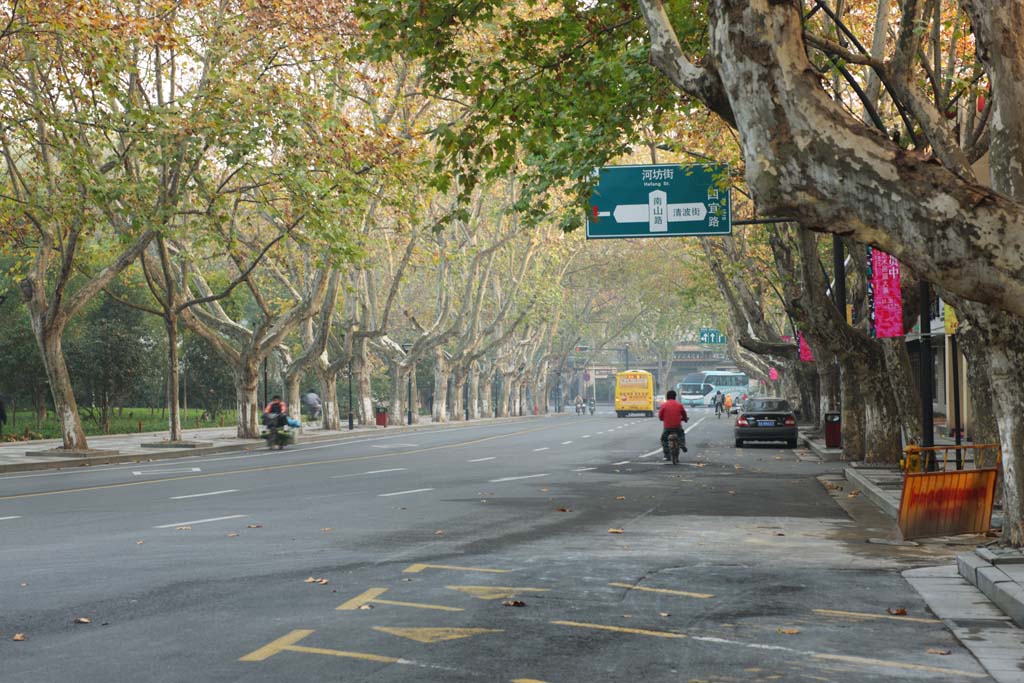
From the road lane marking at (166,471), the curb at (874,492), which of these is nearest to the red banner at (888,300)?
the curb at (874,492)

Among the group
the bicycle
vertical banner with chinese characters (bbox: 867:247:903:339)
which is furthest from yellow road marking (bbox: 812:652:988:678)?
the bicycle

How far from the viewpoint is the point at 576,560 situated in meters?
10.8

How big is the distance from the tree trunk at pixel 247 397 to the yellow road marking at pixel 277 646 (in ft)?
106

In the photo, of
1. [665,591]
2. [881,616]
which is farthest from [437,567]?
[881,616]

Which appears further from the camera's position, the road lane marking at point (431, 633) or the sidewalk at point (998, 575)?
the sidewalk at point (998, 575)

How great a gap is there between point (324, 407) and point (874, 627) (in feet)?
138

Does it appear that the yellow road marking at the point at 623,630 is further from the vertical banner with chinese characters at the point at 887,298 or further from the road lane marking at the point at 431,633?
the vertical banner with chinese characters at the point at 887,298

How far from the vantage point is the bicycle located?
26.1 meters

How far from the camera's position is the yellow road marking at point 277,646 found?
265 inches

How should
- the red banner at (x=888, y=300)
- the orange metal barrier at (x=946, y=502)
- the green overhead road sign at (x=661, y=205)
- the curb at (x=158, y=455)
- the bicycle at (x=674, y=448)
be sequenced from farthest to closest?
the green overhead road sign at (x=661, y=205) → the bicycle at (x=674, y=448) → the curb at (x=158, y=455) → the red banner at (x=888, y=300) → the orange metal barrier at (x=946, y=502)

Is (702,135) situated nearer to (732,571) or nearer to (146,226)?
(146,226)

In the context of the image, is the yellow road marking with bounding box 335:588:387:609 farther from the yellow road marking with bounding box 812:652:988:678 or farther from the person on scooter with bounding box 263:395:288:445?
the person on scooter with bounding box 263:395:288:445

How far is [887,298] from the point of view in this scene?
20.6m

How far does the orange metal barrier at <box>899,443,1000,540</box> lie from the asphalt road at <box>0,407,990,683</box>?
64cm
